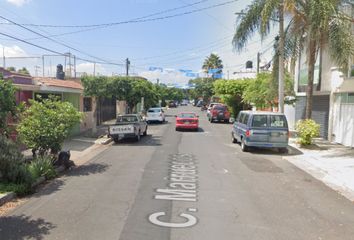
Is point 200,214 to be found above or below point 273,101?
below

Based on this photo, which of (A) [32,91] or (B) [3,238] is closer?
(B) [3,238]

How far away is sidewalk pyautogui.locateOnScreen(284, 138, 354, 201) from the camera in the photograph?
29.8 ft

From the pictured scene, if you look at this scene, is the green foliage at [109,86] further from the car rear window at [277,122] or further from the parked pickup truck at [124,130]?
the car rear window at [277,122]

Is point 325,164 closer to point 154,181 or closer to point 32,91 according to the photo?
point 154,181

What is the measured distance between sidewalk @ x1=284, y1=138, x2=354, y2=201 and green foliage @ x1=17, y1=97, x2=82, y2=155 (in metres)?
8.18

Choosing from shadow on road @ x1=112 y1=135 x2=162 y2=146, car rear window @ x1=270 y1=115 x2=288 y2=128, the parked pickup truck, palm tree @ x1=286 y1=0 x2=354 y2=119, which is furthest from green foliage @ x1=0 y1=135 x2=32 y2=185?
palm tree @ x1=286 y1=0 x2=354 y2=119

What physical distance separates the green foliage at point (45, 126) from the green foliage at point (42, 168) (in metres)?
0.66

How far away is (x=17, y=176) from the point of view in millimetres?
8039

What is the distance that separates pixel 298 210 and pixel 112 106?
90.9 ft

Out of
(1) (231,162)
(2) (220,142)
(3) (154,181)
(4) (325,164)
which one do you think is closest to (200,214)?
(3) (154,181)

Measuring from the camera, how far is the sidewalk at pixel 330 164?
9078mm

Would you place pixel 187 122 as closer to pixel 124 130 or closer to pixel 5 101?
pixel 124 130

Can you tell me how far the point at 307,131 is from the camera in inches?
594

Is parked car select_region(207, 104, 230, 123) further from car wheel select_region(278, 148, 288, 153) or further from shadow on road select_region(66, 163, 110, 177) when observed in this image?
shadow on road select_region(66, 163, 110, 177)
